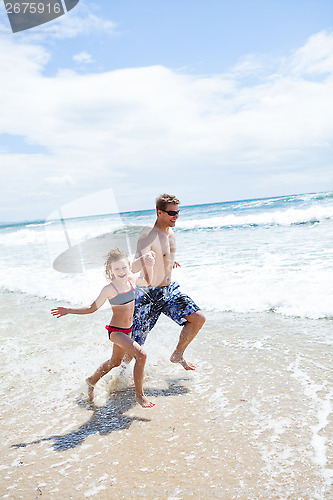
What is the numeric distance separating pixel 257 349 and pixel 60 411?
2.29 m

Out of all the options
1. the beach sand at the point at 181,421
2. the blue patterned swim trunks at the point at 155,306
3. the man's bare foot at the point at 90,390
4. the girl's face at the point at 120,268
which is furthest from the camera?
the blue patterned swim trunks at the point at 155,306

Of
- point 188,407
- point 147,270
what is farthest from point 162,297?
point 188,407

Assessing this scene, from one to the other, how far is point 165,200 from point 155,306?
3.64 feet

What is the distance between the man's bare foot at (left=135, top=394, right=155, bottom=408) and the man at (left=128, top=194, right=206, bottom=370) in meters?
0.64

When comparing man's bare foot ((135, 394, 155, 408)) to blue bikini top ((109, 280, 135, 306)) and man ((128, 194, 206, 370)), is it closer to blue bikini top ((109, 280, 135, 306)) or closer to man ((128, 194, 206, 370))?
man ((128, 194, 206, 370))

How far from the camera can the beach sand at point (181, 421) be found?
242cm

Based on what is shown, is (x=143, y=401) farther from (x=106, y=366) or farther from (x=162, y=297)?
(x=162, y=297)

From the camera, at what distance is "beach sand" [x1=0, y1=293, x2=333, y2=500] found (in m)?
2.42

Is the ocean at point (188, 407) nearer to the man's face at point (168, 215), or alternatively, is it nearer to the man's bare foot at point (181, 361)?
the man's bare foot at point (181, 361)

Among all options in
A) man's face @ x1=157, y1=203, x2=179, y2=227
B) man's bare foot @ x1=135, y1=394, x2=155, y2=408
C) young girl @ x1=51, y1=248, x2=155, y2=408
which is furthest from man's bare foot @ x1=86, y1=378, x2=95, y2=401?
man's face @ x1=157, y1=203, x2=179, y2=227

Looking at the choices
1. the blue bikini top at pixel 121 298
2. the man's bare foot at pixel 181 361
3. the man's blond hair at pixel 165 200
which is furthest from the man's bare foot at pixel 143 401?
the man's blond hair at pixel 165 200

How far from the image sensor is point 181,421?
317 cm

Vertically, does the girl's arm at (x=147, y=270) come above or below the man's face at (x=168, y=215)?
below

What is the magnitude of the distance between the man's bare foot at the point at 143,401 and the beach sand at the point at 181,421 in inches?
2.0
